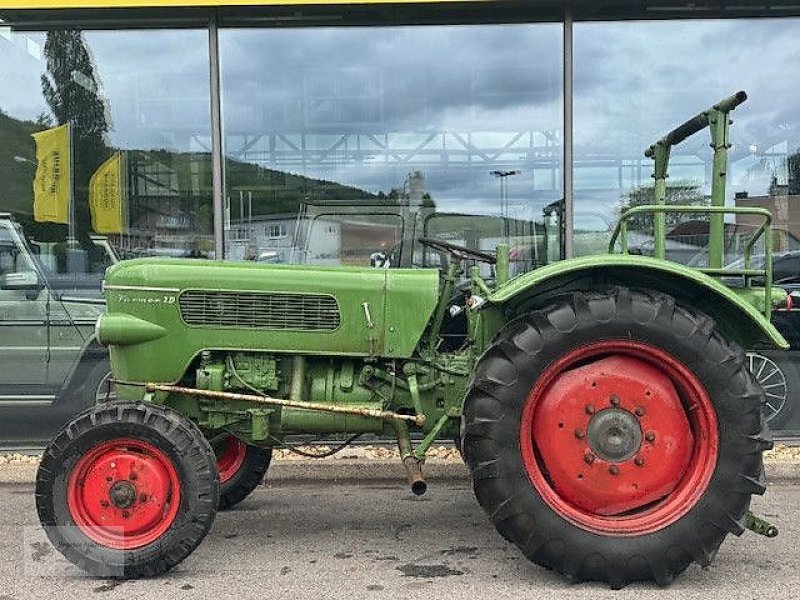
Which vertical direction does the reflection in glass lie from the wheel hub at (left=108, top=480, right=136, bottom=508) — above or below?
above

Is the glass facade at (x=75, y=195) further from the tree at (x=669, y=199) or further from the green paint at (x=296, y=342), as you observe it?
the tree at (x=669, y=199)

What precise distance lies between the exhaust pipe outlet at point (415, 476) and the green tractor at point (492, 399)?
0.03 ft

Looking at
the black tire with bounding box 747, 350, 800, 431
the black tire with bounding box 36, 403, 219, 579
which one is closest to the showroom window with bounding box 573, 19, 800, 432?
the black tire with bounding box 747, 350, 800, 431

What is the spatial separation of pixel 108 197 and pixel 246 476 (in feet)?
9.69

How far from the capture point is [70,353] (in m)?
6.16

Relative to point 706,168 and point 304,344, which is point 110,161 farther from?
point 706,168

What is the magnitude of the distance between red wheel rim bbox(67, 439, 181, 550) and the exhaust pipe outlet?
1.03 m

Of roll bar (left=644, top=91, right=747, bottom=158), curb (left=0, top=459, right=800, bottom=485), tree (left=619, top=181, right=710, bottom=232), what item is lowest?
curb (left=0, top=459, right=800, bottom=485)

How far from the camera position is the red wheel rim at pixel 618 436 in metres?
3.37

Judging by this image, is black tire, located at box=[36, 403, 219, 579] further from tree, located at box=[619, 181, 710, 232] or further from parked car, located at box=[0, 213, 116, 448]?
tree, located at box=[619, 181, 710, 232]

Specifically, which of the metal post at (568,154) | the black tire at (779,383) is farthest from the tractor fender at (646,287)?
the black tire at (779,383)

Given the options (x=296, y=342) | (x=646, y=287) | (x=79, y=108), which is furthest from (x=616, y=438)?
(x=79, y=108)

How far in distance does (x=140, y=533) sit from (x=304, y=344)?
1.12m

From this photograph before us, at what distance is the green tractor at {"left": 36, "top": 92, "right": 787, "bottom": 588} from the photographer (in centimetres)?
328
